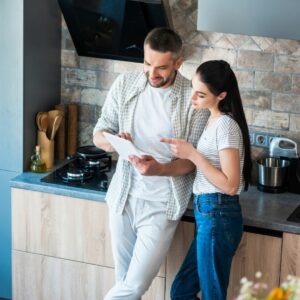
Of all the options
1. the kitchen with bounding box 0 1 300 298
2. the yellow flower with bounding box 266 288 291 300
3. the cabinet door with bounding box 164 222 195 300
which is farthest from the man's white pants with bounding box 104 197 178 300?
the yellow flower with bounding box 266 288 291 300

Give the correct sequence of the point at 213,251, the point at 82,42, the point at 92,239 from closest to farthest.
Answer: the point at 213,251, the point at 92,239, the point at 82,42

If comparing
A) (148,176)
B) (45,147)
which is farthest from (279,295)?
(45,147)

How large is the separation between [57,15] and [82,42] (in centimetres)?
21

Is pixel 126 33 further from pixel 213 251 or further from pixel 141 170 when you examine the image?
pixel 213 251

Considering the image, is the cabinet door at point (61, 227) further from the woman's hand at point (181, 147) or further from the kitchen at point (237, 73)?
the woman's hand at point (181, 147)

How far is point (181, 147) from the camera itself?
302 cm

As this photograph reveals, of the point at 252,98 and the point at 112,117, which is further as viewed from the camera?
the point at 252,98

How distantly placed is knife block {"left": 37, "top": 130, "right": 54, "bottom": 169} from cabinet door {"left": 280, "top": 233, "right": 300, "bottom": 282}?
1322 millimetres

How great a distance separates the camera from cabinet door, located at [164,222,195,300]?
11.1 ft

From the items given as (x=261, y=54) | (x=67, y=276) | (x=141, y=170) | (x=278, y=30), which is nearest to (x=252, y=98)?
(x=261, y=54)

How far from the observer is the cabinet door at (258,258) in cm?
327

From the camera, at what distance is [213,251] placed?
3.01m

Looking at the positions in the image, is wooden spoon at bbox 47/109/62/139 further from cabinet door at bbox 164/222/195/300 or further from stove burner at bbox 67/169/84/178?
cabinet door at bbox 164/222/195/300

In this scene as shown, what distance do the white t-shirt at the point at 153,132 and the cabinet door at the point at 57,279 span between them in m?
0.60
